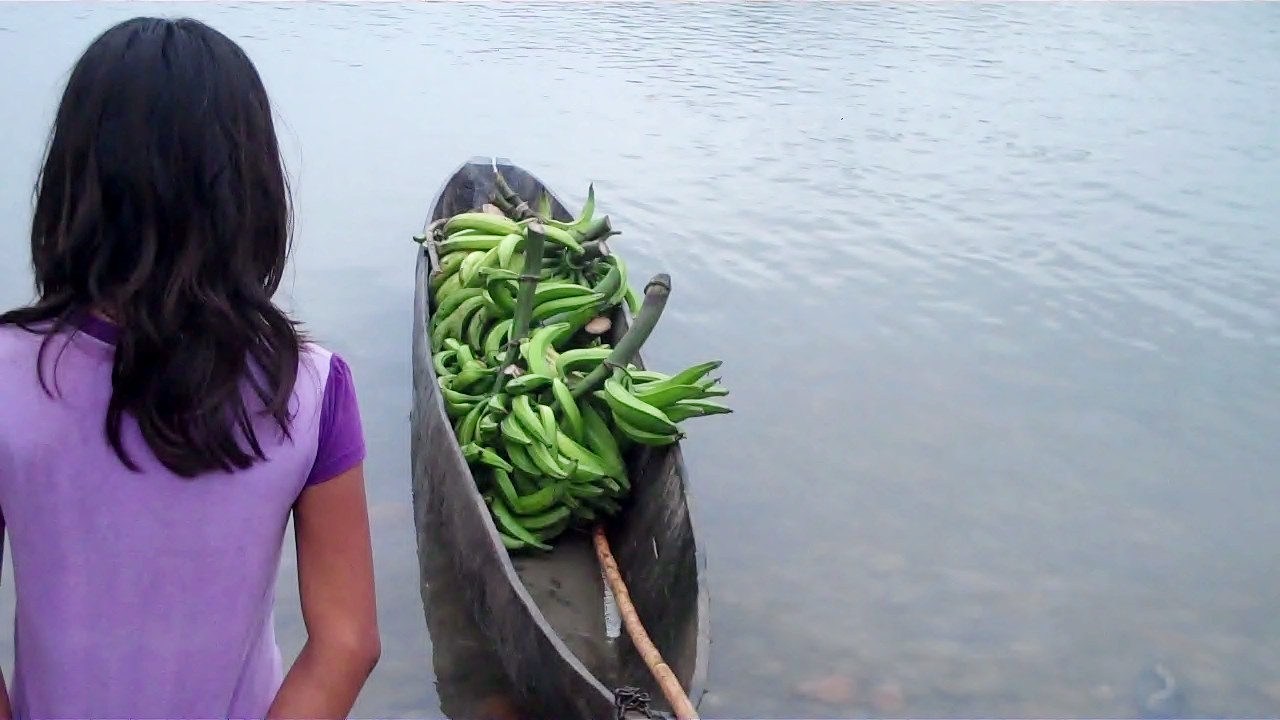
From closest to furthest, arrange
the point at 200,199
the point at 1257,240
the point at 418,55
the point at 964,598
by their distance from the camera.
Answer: the point at 200,199 < the point at 964,598 < the point at 1257,240 < the point at 418,55

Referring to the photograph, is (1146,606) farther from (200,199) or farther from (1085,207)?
(1085,207)

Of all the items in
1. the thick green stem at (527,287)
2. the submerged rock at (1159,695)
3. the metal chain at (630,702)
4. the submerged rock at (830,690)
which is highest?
the thick green stem at (527,287)

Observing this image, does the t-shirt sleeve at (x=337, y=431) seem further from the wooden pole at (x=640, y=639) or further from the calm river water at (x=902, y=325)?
the calm river water at (x=902, y=325)

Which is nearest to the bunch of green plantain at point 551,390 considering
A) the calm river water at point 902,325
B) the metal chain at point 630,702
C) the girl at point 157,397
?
the calm river water at point 902,325

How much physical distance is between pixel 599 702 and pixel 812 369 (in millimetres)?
3755

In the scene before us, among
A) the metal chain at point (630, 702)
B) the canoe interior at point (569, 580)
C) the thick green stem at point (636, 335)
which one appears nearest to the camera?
the metal chain at point (630, 702)

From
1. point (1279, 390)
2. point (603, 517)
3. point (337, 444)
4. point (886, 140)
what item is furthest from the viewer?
point (886, 140)

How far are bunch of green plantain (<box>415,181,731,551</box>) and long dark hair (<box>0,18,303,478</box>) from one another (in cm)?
213

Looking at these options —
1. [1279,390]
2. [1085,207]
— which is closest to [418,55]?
[1085,207]

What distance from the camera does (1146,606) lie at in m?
4.19

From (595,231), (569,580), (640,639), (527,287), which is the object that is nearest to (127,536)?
(640,639)

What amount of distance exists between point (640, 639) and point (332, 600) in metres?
1.55

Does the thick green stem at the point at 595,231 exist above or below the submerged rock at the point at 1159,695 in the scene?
above

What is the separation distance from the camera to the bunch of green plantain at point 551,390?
3.42 meters
